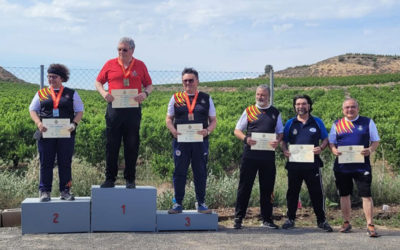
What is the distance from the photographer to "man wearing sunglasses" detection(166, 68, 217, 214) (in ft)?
21.7

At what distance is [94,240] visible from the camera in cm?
630

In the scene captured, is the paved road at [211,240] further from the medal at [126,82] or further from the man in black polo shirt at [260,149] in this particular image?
the medal at [126,82]

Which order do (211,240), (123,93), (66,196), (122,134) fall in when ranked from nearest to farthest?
(211,240)
(123,93)
(122,134)
(66,196)

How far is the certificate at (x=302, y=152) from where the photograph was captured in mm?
6691

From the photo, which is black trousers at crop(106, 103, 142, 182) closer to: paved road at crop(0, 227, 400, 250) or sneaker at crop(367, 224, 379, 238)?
paved road at crop(0, 227, 400, 250)

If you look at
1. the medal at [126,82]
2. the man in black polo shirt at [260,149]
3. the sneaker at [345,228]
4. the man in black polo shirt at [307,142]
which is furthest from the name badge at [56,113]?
the sneaker at [345,228]

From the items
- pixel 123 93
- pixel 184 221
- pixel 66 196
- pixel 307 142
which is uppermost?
pixel 123 93

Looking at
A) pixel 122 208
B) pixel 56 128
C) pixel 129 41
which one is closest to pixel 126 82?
pixel 129 41

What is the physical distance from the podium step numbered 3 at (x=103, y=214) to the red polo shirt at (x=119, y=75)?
1366 millimetres

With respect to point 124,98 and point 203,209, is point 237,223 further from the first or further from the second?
point 124,98

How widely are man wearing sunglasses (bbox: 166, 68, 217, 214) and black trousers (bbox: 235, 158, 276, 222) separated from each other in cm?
57

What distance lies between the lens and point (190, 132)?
6594 millimetres

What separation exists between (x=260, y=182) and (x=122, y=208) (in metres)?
1.88

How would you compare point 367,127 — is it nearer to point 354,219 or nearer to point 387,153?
point 354,219
